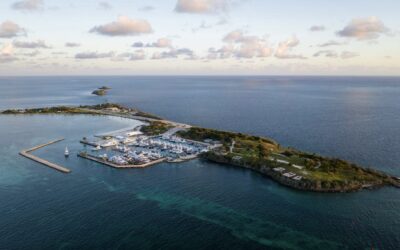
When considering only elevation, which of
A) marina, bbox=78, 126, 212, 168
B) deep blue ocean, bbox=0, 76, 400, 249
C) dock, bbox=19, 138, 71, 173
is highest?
marina, bbox=78, 126, 212, 168

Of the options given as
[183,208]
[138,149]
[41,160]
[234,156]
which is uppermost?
[234,156]

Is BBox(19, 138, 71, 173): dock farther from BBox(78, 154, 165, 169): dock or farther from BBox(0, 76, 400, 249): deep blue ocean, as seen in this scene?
BBox(78, 154, 165, 169): dock

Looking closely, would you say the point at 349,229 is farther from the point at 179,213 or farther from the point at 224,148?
the point at 224,148

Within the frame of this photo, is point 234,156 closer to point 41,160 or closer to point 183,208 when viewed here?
point 183,208

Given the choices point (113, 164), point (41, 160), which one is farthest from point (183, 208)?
point (41, 160)

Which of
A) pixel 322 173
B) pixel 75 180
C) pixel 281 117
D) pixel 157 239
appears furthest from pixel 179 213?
pixel 281 117

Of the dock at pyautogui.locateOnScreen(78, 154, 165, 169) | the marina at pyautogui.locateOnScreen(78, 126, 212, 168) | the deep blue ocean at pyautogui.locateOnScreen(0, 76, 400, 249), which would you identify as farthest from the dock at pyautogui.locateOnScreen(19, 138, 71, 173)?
the marina at pyautogui.locateOnScreen(78, 126, 212, 168)

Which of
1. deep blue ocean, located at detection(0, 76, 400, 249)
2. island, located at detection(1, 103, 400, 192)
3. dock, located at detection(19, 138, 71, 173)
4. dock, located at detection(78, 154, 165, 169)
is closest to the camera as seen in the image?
deep blue ocean, located at detection(0, 76, 400, 249)

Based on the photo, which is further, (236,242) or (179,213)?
(179,213)
